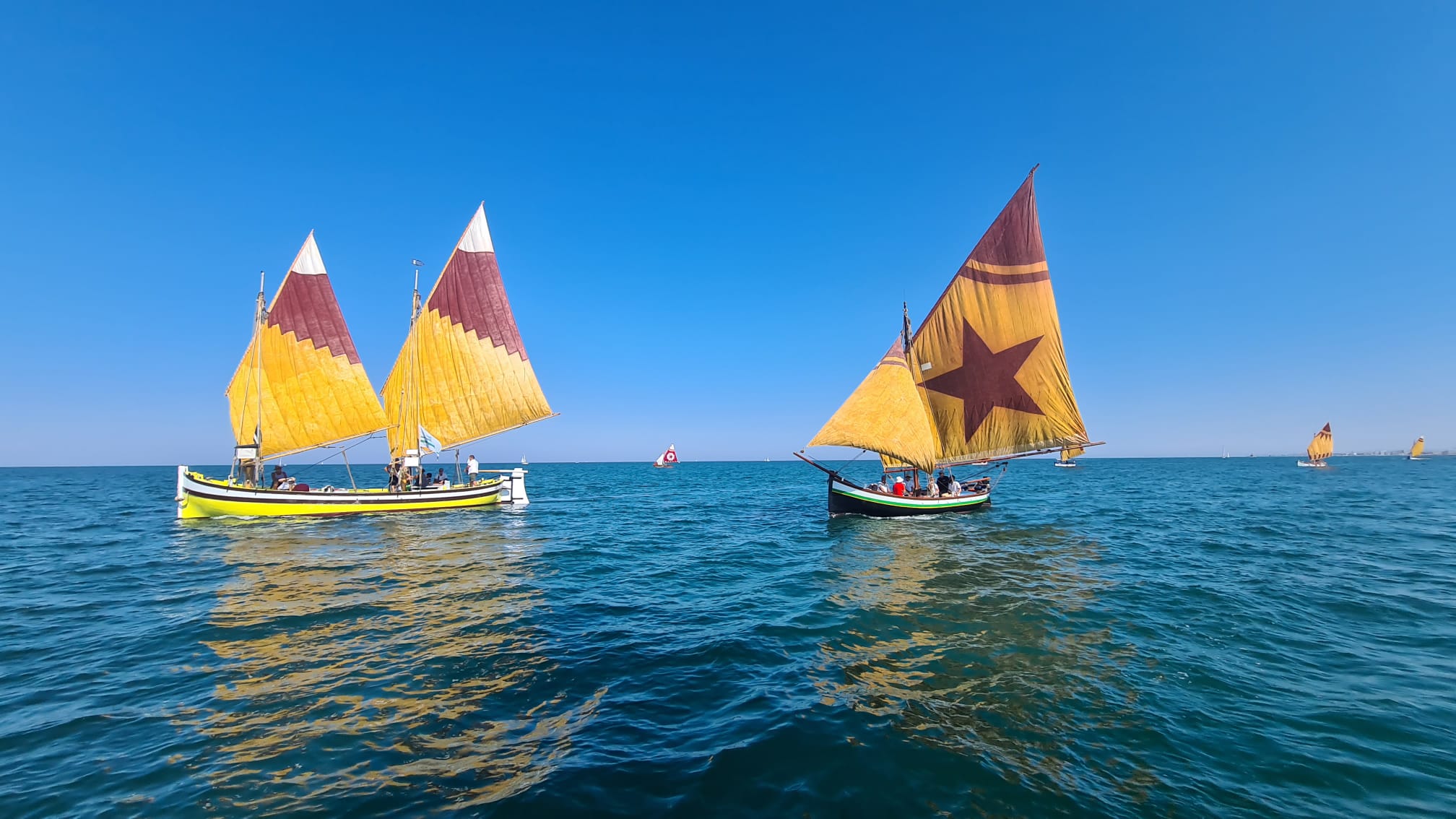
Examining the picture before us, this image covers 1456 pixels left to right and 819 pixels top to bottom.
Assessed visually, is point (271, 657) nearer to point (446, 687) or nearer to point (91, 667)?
point (91, 667)

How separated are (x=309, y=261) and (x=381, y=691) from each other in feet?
116

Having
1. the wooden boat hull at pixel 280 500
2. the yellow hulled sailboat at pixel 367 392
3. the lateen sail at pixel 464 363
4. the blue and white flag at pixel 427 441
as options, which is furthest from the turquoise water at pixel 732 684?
the lateen sail at pixel 464 363

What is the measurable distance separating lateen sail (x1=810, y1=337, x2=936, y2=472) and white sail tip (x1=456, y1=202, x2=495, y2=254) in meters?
26.8

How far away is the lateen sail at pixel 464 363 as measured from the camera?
3641 cm

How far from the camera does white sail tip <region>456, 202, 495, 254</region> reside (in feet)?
122

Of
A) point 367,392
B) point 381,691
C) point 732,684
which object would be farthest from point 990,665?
point 367,392

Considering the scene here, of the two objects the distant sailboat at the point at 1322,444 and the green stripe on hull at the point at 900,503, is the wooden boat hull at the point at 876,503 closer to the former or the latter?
the green stripe on hull at the point at 900,503

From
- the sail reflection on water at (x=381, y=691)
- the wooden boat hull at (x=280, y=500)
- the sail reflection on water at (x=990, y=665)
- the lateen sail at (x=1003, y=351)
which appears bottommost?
the sail reflection on water at (x=990, y=665)

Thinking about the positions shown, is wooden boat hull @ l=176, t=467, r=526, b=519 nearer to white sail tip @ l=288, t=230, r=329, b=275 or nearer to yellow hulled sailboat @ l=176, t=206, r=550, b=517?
yellow hulled sailboat @ l=176, t=206, r=550, b=517

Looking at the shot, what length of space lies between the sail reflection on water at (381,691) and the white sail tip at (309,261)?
23482mm

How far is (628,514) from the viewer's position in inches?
1497

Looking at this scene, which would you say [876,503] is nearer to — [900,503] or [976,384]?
[900,503]

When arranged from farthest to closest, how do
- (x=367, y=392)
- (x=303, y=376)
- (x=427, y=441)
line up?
(x=427, y=441) → (x=367, y=392) → (x=303, y=376)

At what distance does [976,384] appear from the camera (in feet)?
106
